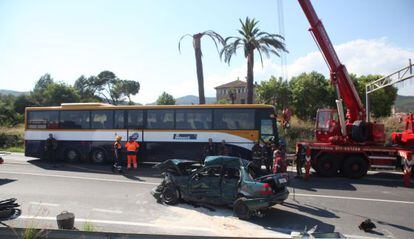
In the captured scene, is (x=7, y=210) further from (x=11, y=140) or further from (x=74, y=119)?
(x=11, y=140)

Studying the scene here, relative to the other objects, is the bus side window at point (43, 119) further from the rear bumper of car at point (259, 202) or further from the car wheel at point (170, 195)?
the rear bumper of car at point (259, 202)

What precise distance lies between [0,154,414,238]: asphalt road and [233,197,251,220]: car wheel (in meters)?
0.16

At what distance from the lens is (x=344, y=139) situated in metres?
16.9

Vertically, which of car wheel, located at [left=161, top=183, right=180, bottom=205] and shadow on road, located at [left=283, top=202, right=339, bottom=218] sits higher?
car wheel, located at [left=161, top=183, right=180, bottom=205]

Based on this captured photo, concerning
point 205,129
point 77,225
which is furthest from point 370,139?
point 77,225

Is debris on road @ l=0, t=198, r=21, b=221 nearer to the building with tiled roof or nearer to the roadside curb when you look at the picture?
the roadside curb

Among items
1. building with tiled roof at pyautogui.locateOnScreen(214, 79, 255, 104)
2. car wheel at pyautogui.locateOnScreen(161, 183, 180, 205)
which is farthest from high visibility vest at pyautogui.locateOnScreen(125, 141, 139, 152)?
building with tiled roof at pyautogui.locateOnScreen(214, 79, 255, 104)

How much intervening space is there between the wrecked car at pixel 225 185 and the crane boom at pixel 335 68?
8.39 metres

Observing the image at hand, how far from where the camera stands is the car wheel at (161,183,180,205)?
1108 centimetres

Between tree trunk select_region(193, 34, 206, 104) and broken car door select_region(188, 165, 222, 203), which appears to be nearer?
broken car door select_region(188, 165, 222, 203)

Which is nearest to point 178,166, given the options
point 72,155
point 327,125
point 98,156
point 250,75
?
point 327,125

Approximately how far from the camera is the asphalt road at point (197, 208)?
8977mm

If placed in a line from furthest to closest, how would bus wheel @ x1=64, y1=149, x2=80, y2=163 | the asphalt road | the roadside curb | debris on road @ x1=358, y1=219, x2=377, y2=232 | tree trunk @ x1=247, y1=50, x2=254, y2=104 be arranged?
tree trunk @ x1=247, y1=50, x2=254, y2=104
bus wheel @ x1=64, y1=149, x2=80, y2=163
the asphalt road
debris on road @ x1=358, y1=219, x2=377, y2=232
the roadside curb

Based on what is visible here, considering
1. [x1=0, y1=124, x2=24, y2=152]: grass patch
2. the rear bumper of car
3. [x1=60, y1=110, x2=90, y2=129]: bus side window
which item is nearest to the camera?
the rear bumper of car
